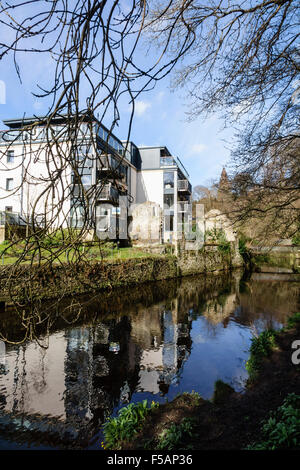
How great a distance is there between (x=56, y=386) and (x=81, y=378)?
490 millimetres

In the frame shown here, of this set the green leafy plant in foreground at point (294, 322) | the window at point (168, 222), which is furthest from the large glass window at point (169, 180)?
the green leafy plant in foreground at point (294, 322)

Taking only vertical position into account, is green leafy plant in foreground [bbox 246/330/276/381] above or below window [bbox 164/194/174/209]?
below

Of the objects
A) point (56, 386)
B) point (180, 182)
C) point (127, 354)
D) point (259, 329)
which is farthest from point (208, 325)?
point (180, 182)

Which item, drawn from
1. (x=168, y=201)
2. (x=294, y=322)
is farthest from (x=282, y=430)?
(x=168, y=201)

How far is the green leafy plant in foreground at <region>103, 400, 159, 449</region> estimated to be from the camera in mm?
3287

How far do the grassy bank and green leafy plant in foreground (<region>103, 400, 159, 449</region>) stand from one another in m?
0.02

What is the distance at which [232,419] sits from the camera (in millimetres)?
3559

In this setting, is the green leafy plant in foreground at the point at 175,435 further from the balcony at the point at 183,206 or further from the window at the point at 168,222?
the balcony at the point at 183,206

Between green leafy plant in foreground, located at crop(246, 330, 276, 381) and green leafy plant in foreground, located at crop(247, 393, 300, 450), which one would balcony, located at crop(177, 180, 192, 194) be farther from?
green leafy plant in foreground, located at crop(247, 393, 300, 450)

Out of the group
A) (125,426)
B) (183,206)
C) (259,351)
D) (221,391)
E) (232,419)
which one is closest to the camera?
(125,426)

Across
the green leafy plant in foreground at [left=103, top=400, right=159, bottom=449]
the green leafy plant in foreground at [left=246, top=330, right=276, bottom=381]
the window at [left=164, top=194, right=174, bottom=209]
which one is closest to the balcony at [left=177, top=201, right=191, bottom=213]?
the window at [left=164, top=194, right=174, bottom=209]

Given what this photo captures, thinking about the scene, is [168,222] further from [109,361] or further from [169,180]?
[109,361]

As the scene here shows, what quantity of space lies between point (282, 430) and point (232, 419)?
1008mm

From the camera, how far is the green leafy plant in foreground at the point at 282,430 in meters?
2.56
